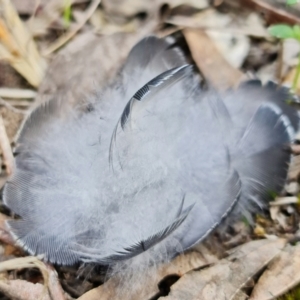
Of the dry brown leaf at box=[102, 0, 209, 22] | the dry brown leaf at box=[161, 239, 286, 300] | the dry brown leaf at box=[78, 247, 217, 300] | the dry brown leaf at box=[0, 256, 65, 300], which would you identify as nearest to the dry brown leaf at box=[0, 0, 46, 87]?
the dry brown leaf at box=[102, 0, 209, 22]

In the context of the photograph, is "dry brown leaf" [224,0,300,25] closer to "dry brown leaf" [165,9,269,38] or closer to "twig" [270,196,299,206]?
"dry brown leaf" [165,9,269,38]

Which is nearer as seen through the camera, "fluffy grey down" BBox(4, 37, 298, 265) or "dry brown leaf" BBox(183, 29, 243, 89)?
"fluffy grey down" BBox(4, 37, 298, 265)

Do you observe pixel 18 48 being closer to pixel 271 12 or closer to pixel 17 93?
pixel 17 93

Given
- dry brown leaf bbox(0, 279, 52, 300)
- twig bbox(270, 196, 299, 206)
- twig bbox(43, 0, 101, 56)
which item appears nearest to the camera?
dry brown leaf bbox(0, 279, 52, 300)

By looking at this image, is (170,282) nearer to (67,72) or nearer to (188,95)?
(188,95)

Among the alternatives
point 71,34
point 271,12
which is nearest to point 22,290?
point 71,34
